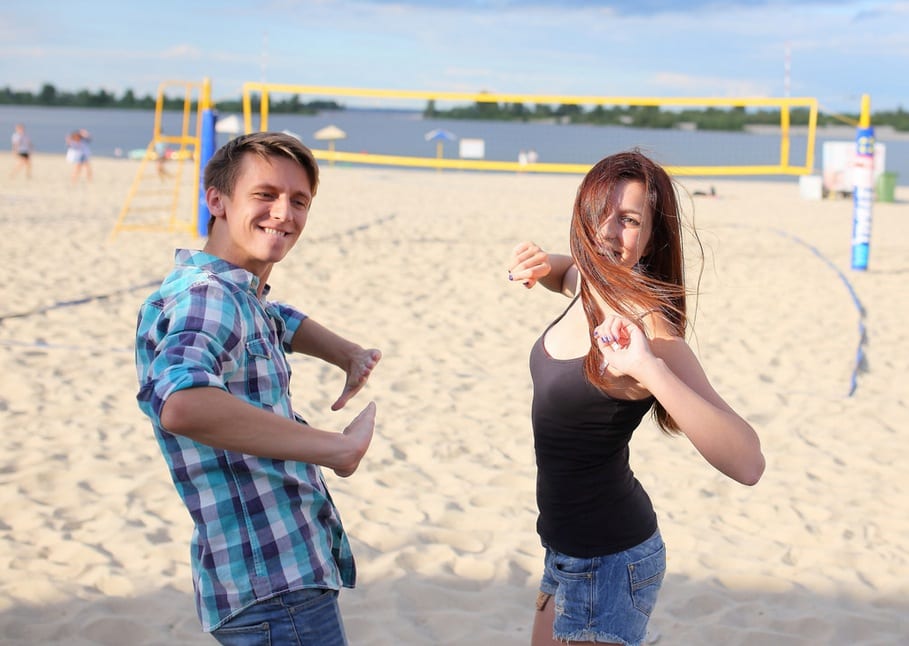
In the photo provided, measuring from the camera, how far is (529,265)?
6.59 feet

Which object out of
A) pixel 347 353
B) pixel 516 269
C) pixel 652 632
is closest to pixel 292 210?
pixel 347 353

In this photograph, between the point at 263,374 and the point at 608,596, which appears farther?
the point at 608,596

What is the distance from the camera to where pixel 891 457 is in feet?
14.2

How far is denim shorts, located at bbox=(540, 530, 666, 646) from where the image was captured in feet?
5.75

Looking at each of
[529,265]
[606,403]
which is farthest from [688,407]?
[529,265]

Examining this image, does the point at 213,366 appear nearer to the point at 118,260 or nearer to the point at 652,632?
the point at 652,632

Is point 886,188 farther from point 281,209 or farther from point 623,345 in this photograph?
point 281,209

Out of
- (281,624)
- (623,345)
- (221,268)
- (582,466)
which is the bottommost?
(281,624)

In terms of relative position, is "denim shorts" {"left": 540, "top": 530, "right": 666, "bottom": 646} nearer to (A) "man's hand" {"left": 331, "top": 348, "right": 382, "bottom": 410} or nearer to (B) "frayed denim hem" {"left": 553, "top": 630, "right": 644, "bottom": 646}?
(B) "frayed denim hem" {"left": 553, "top": 630, "right": 644, "bottom": 646}

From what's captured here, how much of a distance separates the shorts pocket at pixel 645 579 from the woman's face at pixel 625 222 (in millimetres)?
551

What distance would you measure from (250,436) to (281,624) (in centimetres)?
35

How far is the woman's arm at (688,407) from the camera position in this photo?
1.47 m

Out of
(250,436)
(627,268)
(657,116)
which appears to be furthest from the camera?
(657,116)

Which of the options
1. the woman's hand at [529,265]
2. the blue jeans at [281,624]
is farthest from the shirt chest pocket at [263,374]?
the woman's hand at [529,265]
